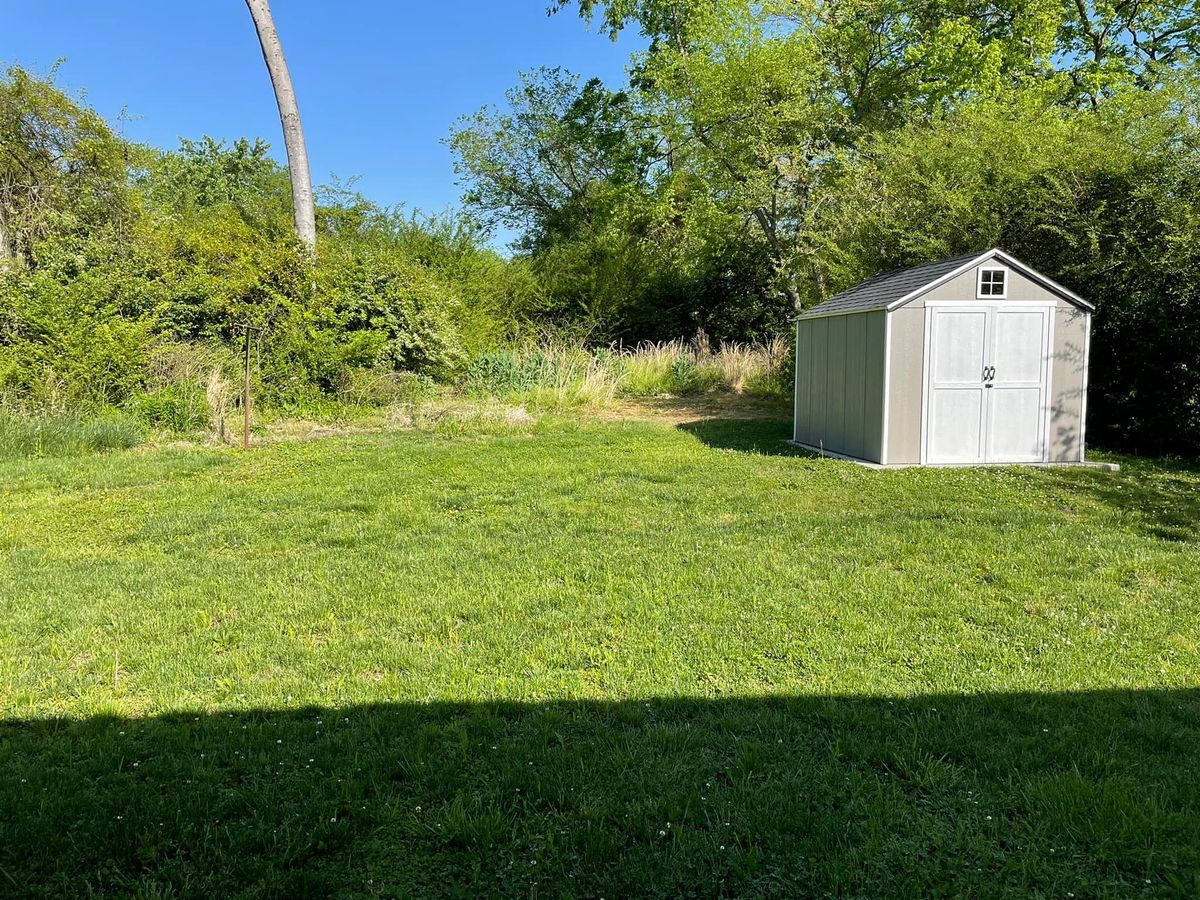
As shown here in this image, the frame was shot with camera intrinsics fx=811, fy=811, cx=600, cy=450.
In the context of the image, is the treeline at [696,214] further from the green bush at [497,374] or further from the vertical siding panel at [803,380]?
the vertical siding panel at [803,380]

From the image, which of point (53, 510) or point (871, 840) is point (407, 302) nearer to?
point (53, 510)

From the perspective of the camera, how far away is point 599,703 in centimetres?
326

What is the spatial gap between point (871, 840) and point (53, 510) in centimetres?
684

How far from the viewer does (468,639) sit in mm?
3914

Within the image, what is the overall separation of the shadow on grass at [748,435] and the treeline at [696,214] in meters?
3.25

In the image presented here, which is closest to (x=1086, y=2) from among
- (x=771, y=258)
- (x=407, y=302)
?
Result: (x=771, y=258)

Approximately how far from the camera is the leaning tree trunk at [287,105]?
14.8 meters

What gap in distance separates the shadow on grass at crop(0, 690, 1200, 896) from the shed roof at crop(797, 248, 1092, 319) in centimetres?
616

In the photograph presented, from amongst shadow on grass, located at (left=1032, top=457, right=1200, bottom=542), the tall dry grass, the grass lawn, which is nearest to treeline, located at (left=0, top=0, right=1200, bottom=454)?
the tall dry grass

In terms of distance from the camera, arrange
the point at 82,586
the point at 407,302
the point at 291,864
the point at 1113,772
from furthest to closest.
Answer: the point at 407,302 → the point at 82,586 → the point at 1113,772 → the point at 291,864

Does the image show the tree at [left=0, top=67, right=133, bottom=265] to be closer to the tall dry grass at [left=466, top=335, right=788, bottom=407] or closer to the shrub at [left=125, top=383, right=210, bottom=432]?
the shrub at [left=125, top=383, right=210, bottom=432]

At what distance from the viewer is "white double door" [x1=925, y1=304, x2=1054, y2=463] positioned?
29.0 feet

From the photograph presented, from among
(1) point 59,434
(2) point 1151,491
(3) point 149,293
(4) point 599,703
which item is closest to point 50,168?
(3) point 149,293

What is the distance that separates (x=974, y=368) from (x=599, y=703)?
23.9ft
